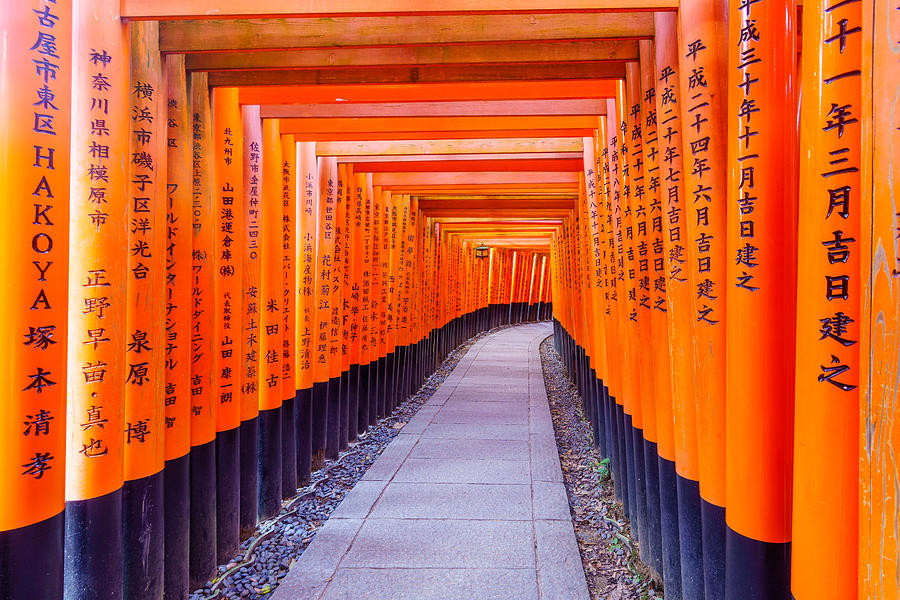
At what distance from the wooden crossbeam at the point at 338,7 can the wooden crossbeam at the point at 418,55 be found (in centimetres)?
66

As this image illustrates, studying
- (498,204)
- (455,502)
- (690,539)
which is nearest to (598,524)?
(455,502)

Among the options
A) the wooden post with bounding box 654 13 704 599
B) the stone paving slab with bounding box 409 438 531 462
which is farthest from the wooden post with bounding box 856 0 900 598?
the stone paving slab with bounding box 409 438 531 462

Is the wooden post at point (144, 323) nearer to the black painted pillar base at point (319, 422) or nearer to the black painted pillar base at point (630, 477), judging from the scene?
the black painted pillar base at point (319, 422)

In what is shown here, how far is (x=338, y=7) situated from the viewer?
2.46 m

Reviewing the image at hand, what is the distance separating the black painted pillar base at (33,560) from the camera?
1.97 meters

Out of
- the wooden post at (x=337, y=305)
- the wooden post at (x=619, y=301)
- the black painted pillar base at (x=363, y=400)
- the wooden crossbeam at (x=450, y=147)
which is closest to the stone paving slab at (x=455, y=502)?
Result: the wooden post at (x=619, y=301)

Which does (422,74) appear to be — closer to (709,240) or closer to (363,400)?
(709,240)

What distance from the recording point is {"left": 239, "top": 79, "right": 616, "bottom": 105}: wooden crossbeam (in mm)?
3965

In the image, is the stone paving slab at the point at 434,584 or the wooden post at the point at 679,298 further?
the stone paving slab at the point at 434,584

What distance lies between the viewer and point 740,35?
75.1 inches

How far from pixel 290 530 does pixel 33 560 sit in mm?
2538

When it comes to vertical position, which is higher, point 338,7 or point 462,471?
point 338,7

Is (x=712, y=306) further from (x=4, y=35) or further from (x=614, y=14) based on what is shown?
(x=4, y=35)

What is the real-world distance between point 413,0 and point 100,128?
1496 mm
